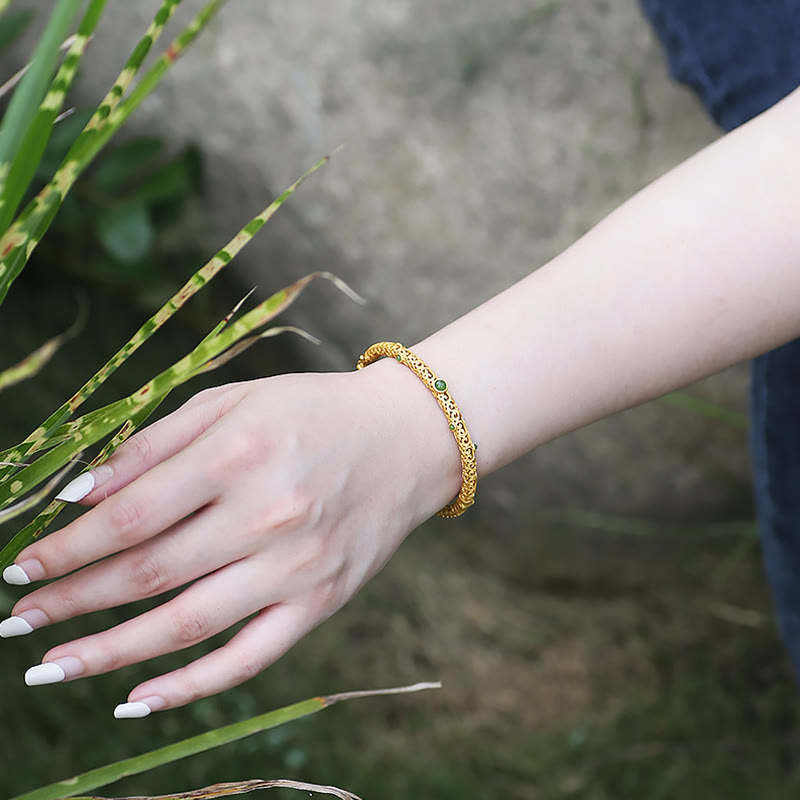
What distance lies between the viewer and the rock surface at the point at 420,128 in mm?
1130

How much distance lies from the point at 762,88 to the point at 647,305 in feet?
1.06

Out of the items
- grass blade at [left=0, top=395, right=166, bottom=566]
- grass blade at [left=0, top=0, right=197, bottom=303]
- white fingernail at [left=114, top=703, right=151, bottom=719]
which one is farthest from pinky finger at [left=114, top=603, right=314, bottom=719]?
grass blade at [left=0, top=0, right=197, bottom=303]

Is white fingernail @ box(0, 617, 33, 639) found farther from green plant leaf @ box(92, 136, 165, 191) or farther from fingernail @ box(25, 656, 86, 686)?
green plant leaf @ box(92, 136, 165, 191)

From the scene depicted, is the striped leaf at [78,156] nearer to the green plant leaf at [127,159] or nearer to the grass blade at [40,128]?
the grass blade at [40,128]

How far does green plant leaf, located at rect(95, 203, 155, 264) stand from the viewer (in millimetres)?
1106

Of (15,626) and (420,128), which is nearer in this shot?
(15,626)

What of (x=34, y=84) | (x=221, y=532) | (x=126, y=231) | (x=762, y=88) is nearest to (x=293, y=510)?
(x=221, y=532)

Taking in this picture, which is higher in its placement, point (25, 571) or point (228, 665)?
point (25, 571)

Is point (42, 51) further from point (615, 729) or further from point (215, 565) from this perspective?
point (615, 729)

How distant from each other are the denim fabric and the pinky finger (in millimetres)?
493

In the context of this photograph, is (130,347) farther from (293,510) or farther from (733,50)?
(733,50)

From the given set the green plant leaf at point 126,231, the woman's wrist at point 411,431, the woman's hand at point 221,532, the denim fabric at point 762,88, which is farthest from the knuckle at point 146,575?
the green plant leaf at point 126,231

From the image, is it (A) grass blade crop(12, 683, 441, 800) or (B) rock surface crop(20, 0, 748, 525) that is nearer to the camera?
(A) grass blade crop(12, 683, 441, 800)

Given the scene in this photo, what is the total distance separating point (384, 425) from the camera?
0.54 metres
